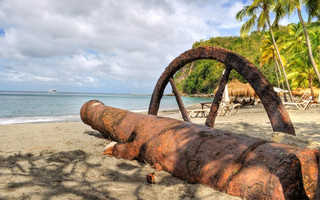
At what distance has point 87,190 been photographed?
191cm

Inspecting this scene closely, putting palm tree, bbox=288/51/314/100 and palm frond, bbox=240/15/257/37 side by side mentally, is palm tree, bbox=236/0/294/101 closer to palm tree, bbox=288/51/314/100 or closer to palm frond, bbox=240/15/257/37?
palm frond, bbox=240/15/257/37

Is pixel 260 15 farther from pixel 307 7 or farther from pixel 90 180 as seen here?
pixel 90 180

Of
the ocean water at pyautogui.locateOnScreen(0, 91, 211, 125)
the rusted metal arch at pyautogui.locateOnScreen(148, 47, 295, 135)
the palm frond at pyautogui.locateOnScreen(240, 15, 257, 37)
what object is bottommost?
the ocean water at pyautogui.locateOnScreen(0, 91, 211, 125)

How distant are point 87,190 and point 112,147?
4.06 ft

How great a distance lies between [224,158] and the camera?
1854mm

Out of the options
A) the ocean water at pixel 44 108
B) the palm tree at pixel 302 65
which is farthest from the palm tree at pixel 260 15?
the ocean water at pixel 44 108

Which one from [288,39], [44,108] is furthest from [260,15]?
[44,108]

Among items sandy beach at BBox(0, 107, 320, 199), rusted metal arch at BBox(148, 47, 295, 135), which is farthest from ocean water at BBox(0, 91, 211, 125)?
rusted metal arch at BBox(148, 47, 295, 135)

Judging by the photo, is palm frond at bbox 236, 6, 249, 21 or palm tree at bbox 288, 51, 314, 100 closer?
palm frond at bbox 236, 6, 249, 21

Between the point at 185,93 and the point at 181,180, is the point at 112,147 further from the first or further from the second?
the point at 185,93

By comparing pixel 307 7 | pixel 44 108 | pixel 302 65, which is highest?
pixel 307 7

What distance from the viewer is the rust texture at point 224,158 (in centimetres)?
150

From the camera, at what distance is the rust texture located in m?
1.50

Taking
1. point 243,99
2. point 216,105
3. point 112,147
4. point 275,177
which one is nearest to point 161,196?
point 275,177
